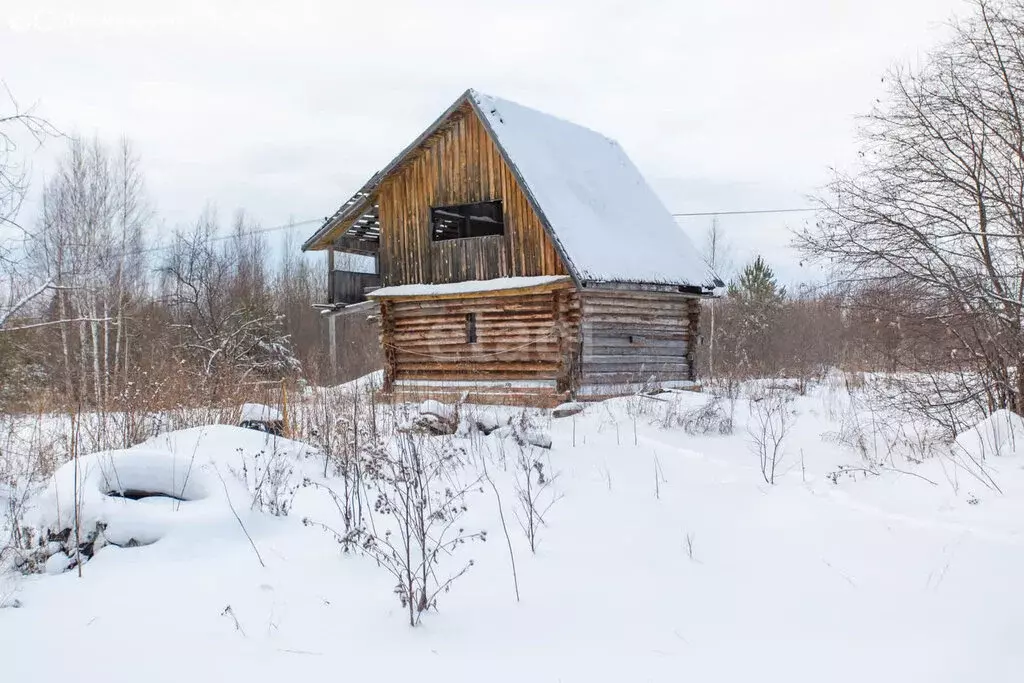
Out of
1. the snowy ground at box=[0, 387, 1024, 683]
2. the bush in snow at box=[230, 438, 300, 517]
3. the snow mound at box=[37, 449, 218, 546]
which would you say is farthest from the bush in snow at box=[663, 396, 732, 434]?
the snow mound at box=[37, 449, 218, 546]

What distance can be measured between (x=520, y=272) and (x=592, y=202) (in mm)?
2569

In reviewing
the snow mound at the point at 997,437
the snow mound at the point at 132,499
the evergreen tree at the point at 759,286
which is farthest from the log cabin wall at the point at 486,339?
the evergreen tree at the point at 759,286

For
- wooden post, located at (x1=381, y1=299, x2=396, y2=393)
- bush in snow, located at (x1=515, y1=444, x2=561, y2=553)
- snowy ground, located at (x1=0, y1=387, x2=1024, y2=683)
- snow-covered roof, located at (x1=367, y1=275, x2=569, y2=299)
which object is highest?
snow-covered roof, located at (x1=367, y1=275, x2=569, y2=299)

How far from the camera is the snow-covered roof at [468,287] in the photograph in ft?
46.4

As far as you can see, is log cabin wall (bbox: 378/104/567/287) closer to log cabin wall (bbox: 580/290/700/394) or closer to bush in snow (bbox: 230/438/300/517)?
log cabin wall (bbox: 580/290/700/394)

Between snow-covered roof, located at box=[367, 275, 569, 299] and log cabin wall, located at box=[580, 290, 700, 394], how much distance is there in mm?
953

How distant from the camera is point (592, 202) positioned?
1592 centimetres

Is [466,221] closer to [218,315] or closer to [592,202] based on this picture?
[592,202]

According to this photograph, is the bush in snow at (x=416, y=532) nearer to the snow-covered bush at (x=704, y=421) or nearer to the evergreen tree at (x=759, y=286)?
the snow-covered bush at (x=704, y=421)

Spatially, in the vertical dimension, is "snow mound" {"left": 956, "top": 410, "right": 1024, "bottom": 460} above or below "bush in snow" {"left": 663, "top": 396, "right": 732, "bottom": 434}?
above

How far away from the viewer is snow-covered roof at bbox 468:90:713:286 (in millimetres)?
13961

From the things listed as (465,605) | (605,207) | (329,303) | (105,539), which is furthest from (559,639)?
(329,303)

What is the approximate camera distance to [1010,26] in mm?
8508

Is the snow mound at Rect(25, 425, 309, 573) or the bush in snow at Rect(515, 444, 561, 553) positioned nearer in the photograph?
the snow mound at Rect(25, 425, 309, 573)
